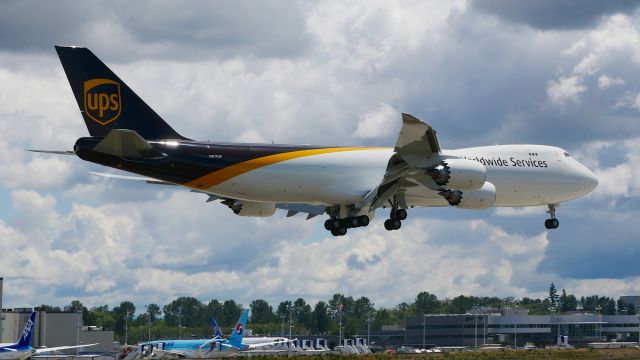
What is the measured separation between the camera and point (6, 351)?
281 feet

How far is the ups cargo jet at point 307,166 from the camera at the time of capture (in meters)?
56.7

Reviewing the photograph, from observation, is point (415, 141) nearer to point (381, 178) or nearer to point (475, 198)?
point (381, 178)

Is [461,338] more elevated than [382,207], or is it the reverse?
[382,207]

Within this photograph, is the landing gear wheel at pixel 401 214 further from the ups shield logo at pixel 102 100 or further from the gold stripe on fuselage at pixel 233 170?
the ups shield logo at pixel 102 100

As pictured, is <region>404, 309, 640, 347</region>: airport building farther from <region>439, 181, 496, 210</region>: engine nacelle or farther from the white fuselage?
<region>439, 181, 496, 210</region>: engine nacelle

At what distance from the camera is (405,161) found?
5919 cm

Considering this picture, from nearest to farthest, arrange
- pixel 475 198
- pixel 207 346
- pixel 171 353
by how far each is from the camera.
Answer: pixel 475 198 → pixel 171 353 → pixel 207 346

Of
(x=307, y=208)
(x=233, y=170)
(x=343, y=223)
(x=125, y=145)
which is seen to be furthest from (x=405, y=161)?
(x=125, y=145)

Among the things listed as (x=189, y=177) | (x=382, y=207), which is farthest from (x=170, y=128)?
(x=382, y=207)

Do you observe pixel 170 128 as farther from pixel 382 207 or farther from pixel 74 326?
pixel 74 326

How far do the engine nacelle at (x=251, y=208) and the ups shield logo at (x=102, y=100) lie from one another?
445 inches

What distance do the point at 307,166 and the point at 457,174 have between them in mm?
7920

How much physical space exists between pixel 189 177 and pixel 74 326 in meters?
61.6

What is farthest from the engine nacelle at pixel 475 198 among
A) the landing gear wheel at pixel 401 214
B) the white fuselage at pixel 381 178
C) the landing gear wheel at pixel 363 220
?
the landing gear wheel at pixel 363 220
